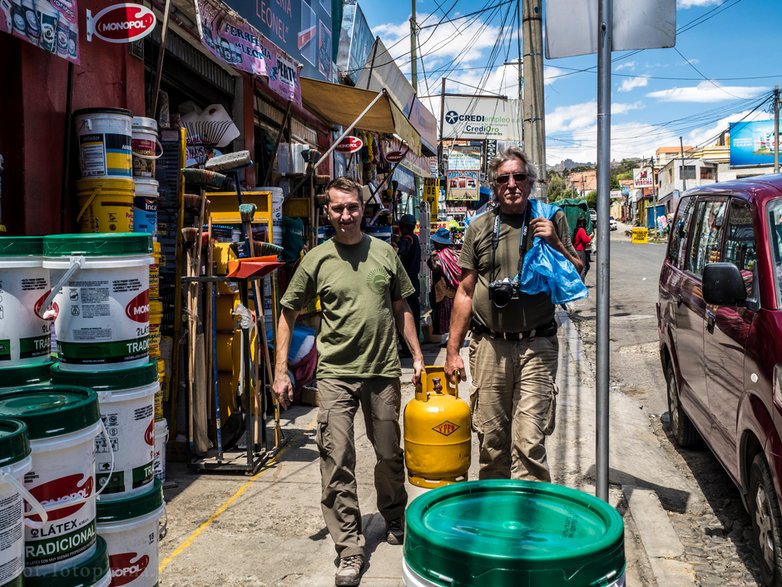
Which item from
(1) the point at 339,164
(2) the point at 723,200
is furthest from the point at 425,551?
(1) the point at 339,164

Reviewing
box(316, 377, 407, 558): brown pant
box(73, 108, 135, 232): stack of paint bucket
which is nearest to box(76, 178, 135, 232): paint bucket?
box(73, 108, 135, 232): stack of paint bucket

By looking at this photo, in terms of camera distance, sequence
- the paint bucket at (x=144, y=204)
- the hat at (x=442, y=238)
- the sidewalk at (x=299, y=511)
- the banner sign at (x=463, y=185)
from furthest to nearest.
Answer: the banner sign at (x=463, y=185) → the hat at (x=442, y=238) → the paint bucket at (x=144, y=204) → the sidewalk at (x=299, y=511)

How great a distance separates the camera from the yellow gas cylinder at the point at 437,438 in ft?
14.7

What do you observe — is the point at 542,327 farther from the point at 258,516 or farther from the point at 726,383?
the point at 258,516

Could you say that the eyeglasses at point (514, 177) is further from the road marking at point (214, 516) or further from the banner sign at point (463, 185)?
the banner sign at point (463, 185)

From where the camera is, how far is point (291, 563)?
409 cm

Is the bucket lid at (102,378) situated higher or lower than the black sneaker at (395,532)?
higher

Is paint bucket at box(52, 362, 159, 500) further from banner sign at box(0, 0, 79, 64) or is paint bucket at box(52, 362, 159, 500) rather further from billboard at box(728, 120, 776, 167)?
billboard at box(728, 120, 776, 167)

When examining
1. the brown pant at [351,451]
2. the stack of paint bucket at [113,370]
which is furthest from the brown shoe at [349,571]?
the stack of paint bucket at [113,370]

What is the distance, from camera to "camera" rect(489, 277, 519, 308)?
408cm

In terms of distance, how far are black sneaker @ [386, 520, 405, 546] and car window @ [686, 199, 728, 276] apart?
2710 mm

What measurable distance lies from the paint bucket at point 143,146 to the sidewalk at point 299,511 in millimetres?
2216

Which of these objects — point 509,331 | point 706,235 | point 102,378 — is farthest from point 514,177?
point 102,378

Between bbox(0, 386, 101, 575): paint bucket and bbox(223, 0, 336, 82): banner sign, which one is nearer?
bbox(0, 386, 101, 575): paint bucket
